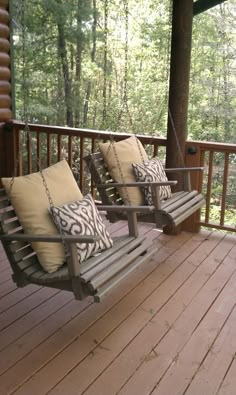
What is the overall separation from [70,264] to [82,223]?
1.10 feet

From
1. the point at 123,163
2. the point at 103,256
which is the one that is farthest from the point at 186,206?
the point at 103,256

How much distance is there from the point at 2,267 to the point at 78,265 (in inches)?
50.3

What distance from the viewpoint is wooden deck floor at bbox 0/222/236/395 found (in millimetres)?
2137

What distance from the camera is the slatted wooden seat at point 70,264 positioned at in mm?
2318

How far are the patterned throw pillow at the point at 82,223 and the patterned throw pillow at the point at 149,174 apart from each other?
0.85 meters

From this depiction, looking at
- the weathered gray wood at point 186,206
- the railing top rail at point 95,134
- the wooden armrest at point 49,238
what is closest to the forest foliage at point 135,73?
the railing top rail at point 95,134

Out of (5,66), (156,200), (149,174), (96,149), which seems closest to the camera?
(156,200)

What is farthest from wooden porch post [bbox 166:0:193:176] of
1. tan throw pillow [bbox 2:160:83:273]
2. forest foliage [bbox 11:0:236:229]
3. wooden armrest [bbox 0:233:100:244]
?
forest foliage [bbox 11:0:236:229]

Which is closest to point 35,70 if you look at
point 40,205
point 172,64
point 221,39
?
point 221,39

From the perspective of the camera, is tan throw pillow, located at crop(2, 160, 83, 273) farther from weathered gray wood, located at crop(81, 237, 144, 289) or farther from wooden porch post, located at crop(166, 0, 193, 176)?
Answer: wooden porch post, located at crop(166, 0, 193, 176)

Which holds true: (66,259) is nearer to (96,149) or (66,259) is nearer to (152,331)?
(152,331)

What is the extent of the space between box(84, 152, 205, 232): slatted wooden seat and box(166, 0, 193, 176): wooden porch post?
1.13 feet

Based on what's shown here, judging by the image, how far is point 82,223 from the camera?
2588mm

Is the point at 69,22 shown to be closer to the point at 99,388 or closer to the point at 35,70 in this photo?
the point at 35,70
